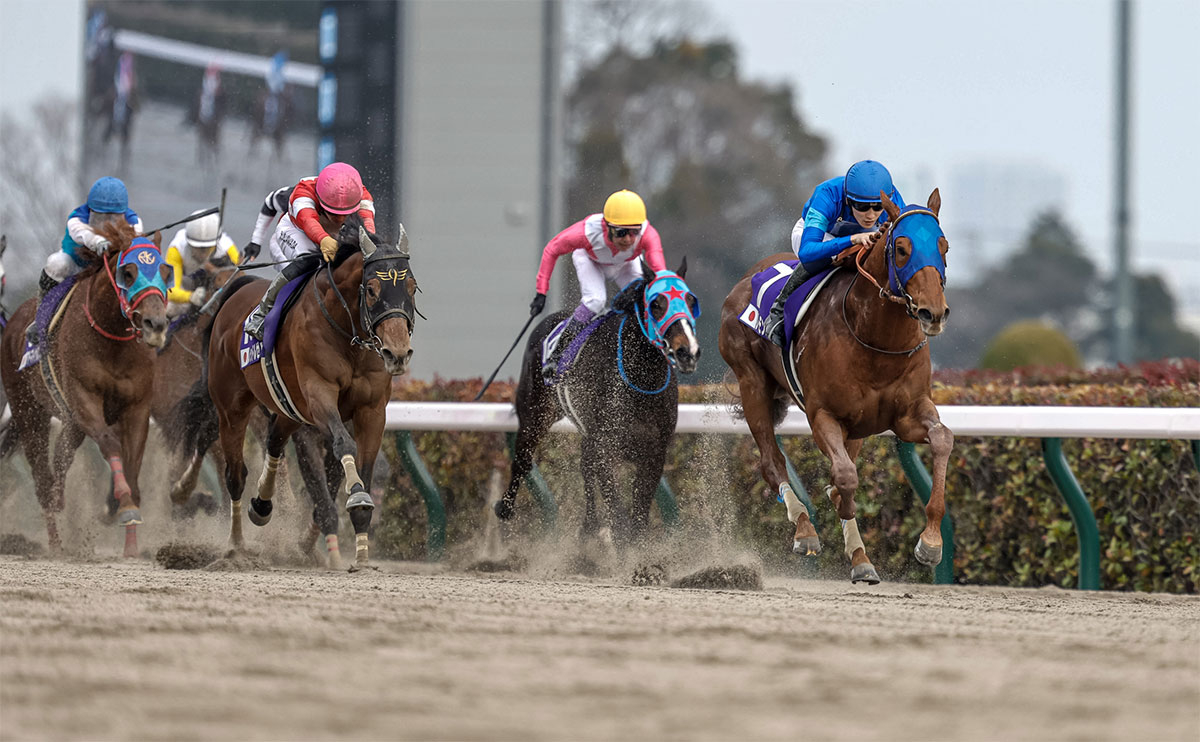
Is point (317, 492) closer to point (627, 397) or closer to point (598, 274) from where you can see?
point (627, 397)

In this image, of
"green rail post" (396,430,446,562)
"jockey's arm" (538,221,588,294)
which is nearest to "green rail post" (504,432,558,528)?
"green rail post" (396,430,446,562)

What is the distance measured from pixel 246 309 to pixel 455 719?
5.52 metres

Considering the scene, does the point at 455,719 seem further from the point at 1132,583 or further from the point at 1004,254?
the point at 1004,254

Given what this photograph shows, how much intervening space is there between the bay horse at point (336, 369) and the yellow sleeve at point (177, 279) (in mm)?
1107

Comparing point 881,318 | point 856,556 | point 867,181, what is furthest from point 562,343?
point 856,556

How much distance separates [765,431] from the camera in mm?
7453

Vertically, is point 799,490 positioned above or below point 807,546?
above

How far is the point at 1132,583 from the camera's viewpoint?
24.2 feet

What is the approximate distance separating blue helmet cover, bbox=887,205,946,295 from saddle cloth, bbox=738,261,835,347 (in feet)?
2.31

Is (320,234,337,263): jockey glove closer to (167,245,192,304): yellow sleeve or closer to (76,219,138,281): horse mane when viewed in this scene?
(76,219,138,281): horse mane

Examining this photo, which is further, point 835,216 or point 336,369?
point 336,369

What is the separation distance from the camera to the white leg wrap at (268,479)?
7.97m

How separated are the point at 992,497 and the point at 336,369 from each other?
3.12m

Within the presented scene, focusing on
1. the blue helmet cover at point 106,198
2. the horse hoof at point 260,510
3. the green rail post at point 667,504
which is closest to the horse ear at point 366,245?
the horse hoof at point 260,510
